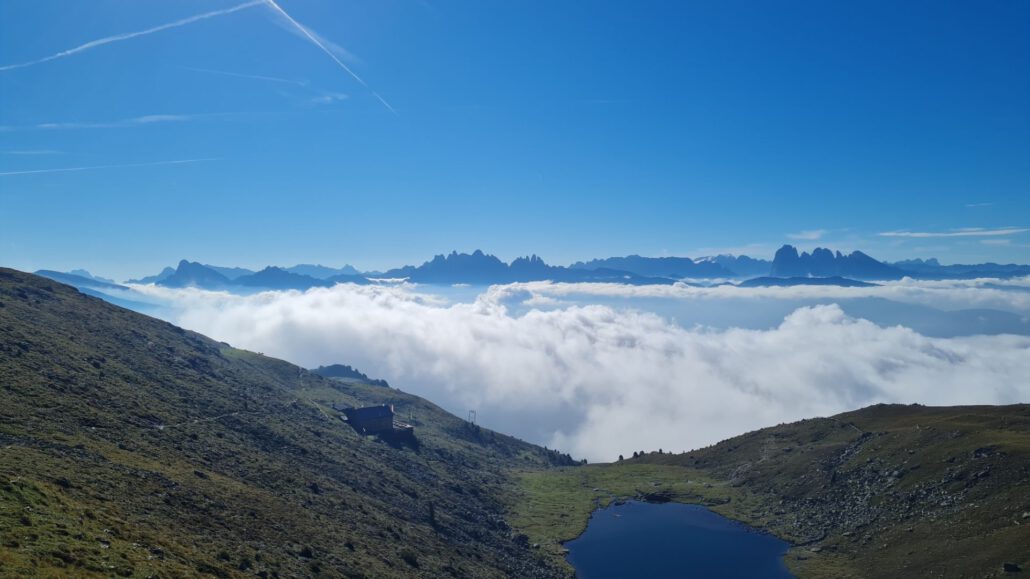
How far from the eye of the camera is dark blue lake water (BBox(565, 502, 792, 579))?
69.7 m

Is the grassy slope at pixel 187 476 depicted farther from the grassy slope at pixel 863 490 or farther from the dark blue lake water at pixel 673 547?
the grassy slope at pixel 863 490

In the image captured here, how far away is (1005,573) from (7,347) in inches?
4221

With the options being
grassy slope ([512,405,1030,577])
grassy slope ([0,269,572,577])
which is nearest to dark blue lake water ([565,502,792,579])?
grassy slope ([512,405,1030,577])

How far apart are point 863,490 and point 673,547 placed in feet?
96.7

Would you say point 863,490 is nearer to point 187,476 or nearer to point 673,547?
point 673,547

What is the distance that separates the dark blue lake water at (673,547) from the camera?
6969cm

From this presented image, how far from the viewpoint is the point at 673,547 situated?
78.2m

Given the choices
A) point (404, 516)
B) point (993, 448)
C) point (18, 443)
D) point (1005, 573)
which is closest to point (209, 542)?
point (18, 443)

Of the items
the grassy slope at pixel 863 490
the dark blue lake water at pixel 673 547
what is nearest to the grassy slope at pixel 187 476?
the dark blue lake water at pixel 673 547

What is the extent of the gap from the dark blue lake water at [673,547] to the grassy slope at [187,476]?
10.2 m

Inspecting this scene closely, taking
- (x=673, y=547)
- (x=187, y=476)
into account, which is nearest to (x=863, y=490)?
(x=673, y=547)

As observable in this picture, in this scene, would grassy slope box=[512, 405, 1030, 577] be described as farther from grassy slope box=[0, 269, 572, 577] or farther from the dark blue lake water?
grassy slope box=[0, 269, 572, 577]

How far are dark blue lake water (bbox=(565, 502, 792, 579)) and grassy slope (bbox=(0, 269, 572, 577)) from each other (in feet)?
33.6

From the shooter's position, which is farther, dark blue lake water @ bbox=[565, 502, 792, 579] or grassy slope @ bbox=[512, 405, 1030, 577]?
dark blue lake water @ bbox=[565, 502, 792, 579]
